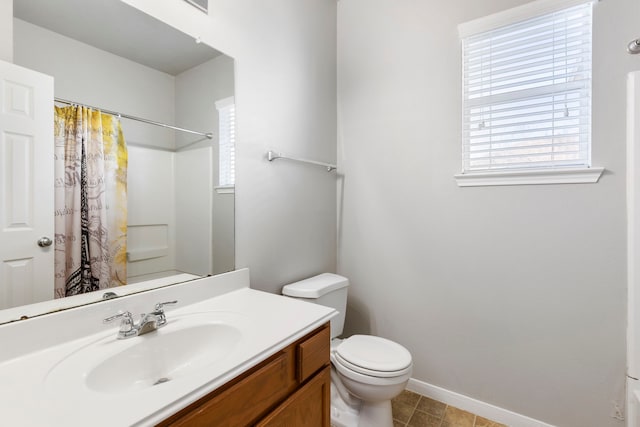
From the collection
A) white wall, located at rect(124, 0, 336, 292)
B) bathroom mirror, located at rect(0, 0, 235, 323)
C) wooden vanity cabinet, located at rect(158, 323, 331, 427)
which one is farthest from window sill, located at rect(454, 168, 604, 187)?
bathroom mirror, located at rect(0, 0, 235, 323)

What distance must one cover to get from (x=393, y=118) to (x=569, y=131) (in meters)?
0.93

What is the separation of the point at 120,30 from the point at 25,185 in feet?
2.00

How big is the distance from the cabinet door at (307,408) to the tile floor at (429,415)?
2.63 feet

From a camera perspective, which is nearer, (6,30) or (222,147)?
(6,30)

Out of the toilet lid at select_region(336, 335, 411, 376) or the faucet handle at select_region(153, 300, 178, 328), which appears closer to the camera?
the faucet handle at select_region(153, 300, 178, 328)

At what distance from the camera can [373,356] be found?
147 cm

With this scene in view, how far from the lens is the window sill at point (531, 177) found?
1.39 meters

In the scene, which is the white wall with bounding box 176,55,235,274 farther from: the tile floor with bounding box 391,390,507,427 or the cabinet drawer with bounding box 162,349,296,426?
the tile floor with bounding box 391,390,507,427

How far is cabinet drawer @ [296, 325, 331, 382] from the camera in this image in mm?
965

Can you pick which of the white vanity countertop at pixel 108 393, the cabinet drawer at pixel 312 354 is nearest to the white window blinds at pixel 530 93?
the cabinet drawer at pixel 312 354

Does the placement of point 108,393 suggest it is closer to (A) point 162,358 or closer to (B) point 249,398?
(A) point 162,358

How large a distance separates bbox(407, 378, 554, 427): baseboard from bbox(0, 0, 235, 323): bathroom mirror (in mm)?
1476

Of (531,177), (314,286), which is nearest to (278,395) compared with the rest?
(314,286)

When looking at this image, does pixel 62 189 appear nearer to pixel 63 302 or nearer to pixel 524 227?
pixel 63 302
